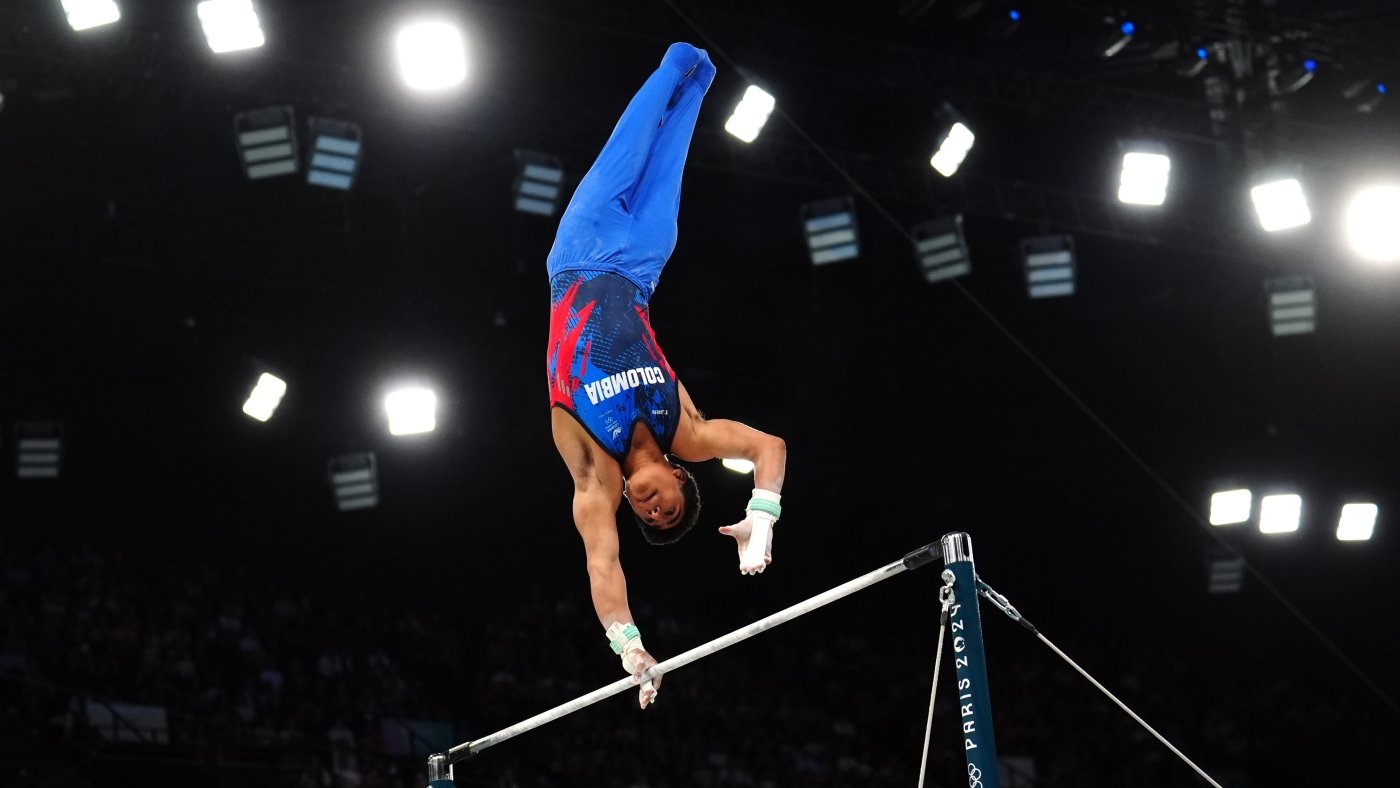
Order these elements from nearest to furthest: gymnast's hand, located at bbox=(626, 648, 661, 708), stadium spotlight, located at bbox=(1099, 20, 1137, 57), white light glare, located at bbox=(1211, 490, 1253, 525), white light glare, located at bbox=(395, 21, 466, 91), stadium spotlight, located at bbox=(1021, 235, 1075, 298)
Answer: gymnast's hand, located at bbox=(626, 648, 661, 708)
white light glare, located at bbox=(395, 21, 466, 91)
stadium spotlight, located at bbox=(1099, 20, 1137, 57)
stadium spotlight, located at bbox=(1021, 235, 1075, 298)
white light glare, located at bbox=(1211, 490, 1253, 525)

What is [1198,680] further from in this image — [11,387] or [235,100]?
[11,387]

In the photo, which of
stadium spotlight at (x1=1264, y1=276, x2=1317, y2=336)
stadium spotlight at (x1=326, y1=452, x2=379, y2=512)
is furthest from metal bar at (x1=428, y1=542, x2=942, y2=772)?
stadium spotlight at (x1=1264, y1=276, x2=1317, y2=336)

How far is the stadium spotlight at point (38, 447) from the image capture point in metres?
14.1

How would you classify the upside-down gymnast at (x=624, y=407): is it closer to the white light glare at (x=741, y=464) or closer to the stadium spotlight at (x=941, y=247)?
the white light glare at (x=741, y=464)

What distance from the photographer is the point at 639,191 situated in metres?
5.82

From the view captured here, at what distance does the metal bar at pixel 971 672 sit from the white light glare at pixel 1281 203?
30.8 feet

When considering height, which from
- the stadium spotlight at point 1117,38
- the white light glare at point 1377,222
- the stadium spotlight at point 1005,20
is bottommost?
the white light glare at point 1377,222

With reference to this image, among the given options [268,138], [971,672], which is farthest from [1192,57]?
[971,672]

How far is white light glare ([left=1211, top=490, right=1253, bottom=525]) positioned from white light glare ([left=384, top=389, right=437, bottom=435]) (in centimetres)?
885

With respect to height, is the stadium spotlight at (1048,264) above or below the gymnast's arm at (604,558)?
above

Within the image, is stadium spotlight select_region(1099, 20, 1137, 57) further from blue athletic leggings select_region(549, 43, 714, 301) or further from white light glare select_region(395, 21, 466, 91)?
blue athletic leggings select_region(549, 43, 714, 301)

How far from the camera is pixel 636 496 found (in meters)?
5.02

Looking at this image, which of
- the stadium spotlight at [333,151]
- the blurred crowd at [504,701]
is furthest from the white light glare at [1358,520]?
the stadium spotlight at [333,151]

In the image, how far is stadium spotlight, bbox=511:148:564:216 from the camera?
40.2ft
